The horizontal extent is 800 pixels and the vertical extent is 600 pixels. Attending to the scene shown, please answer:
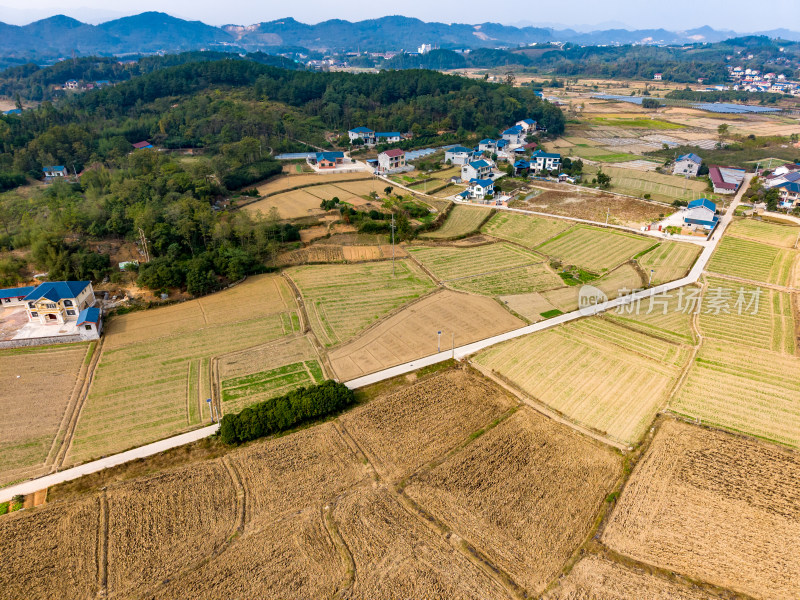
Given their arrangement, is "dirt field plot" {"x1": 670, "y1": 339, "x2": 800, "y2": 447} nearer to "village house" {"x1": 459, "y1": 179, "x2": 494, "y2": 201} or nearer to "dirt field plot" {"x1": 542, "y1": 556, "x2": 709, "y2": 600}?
"dirt field plot" {"x1": 542, "y1": 556, "x2": 709, "y2": 600}

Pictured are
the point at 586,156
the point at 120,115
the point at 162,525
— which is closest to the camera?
the point at 162,525

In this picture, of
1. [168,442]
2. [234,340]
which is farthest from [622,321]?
[168,442]

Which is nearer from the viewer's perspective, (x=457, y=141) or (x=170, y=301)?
(x=170, y=301)

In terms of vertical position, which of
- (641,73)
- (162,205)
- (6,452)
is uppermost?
(641,73)

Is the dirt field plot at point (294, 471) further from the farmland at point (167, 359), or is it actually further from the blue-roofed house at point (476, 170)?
the blue-roofed house at point (476, 170)

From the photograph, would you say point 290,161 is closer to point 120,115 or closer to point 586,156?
point 120,115

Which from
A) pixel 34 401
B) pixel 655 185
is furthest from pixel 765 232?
pixel 34 401

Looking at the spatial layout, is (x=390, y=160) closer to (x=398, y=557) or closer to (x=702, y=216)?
(x=702, y=216)
